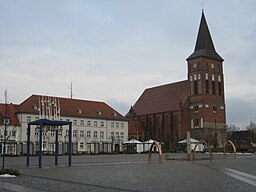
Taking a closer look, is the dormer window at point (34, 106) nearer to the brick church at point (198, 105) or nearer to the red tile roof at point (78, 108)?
the red tile roof at point (78, 108)

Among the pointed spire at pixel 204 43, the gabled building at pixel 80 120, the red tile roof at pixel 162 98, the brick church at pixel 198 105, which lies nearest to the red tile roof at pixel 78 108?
the gabled building at pixel 80 120

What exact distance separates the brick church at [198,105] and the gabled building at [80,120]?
43.3 ft

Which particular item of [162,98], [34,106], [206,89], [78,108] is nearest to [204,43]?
[206,89]

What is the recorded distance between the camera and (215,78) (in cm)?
9912

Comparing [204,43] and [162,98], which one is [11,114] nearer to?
[162,98]

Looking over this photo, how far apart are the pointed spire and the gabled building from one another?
2495 centimetres

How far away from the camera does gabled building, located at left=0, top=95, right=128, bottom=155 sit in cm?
7888

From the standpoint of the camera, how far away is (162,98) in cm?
10969

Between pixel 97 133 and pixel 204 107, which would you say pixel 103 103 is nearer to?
pixel 97 133

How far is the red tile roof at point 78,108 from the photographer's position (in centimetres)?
8138

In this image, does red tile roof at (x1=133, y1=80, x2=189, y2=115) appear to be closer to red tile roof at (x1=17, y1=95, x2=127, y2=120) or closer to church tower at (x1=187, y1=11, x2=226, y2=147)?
church tower at (x1=187, y1=11, x2=226, y2=147)

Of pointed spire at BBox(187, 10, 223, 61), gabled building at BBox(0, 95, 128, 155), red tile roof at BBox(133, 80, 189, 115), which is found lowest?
gabled building at BBox(0, 95, 128, 155)

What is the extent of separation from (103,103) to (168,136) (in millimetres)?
18946

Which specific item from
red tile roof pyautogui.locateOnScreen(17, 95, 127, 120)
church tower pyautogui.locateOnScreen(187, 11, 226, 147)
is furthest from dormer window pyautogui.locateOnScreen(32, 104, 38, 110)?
church tower pyautogui.locateOnScreen(187, 11, 226, 147)
